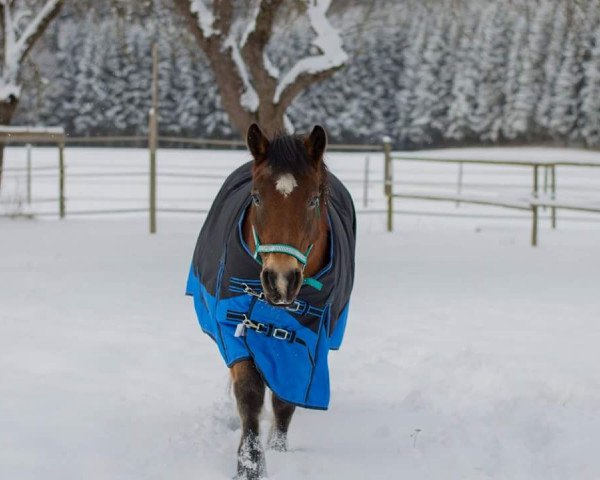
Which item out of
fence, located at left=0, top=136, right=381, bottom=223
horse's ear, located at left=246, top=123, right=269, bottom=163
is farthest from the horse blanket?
fence, located at left=0, top=136, right=381, bottom=223

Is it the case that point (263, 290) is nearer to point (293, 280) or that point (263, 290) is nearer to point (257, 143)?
point (293, 280)

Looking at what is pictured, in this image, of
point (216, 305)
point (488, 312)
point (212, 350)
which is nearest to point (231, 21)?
point (488, 312)

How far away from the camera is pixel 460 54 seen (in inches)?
1778

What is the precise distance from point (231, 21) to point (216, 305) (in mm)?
7618

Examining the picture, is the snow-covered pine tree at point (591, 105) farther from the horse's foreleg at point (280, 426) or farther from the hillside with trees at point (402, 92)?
the horse's foreleg at point (280, 426)

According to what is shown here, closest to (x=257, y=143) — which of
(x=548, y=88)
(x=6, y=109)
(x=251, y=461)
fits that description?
(x=251, y=461)

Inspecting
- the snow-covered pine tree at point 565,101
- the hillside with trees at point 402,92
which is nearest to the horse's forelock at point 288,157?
the hillside with trees at point 402,92

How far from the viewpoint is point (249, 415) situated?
3.16 meters

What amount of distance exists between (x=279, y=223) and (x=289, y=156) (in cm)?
25

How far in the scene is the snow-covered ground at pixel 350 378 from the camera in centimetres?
334

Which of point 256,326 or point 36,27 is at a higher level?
point 36,27

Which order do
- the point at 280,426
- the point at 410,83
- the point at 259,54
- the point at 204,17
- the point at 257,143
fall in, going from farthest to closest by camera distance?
the point at 410,83
the point at 259,54
the point at 204,17
the point at 280,426
the point at 257,143

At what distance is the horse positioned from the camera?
9.42ft

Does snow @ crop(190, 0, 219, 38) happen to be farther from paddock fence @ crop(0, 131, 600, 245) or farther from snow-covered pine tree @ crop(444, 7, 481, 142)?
snow-covered pine tree @ crop(444, 7, 481, 142)
